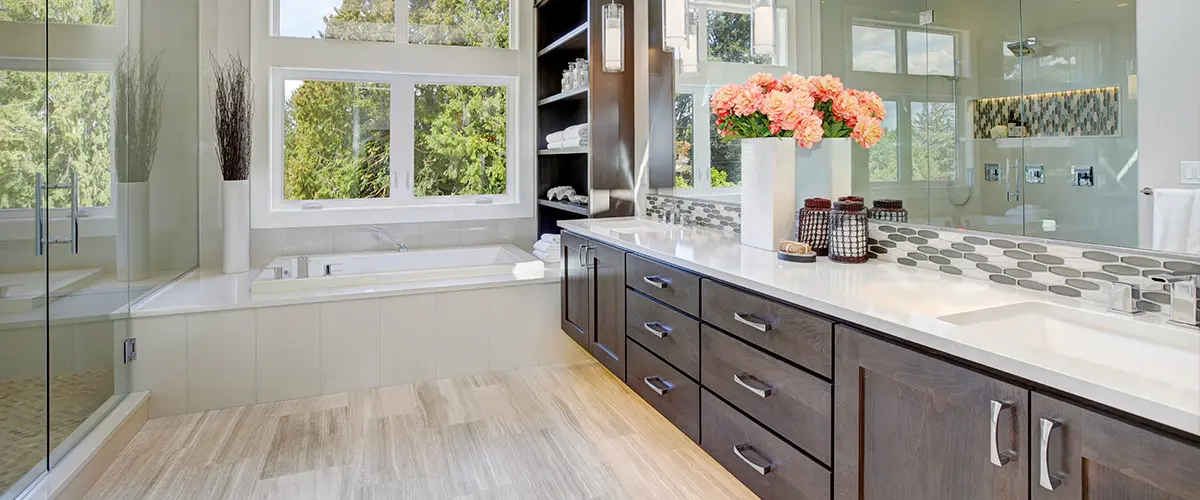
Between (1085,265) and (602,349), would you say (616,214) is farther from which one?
(1085,265)

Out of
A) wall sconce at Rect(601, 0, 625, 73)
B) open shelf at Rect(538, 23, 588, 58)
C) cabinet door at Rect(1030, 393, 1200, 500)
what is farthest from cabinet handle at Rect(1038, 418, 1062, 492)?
open shelf at Rect(538, 23, 588, 58)

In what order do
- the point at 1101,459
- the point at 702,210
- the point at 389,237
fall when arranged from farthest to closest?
the point at 389,237
the point at 702,210
the point at 1101,459

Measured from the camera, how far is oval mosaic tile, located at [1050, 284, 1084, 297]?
1521 mm

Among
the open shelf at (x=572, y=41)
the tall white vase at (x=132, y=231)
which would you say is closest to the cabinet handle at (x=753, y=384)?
the open shelf at (x=572, y=41)

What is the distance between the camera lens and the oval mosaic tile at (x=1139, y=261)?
139cm

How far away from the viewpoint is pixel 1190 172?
1323 mm

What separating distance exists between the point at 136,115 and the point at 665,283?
8.42 ft

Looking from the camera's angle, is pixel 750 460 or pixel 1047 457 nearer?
pixel 1047 457

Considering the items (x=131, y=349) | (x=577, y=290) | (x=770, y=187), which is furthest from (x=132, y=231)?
(x=770, y=187)

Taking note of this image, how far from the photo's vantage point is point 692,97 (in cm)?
323

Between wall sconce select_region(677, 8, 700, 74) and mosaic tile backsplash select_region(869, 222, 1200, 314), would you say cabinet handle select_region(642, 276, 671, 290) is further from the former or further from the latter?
wall sconce select_region(677, 8, 700, 74)

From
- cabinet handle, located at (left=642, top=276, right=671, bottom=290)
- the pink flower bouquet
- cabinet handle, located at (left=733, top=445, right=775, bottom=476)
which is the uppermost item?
the pink flower bouquet

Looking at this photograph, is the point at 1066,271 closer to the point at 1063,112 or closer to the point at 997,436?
the point at 1063,112

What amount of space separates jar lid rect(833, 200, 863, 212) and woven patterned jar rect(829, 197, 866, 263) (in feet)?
0.16
